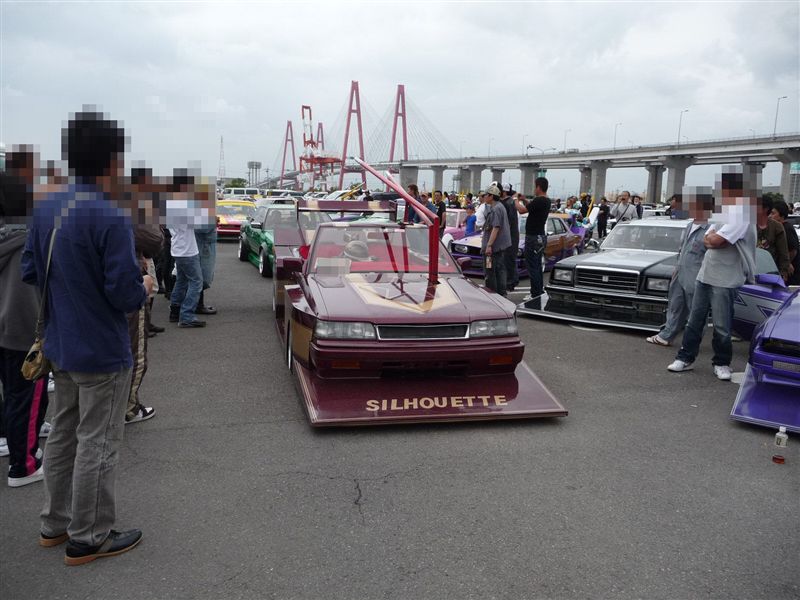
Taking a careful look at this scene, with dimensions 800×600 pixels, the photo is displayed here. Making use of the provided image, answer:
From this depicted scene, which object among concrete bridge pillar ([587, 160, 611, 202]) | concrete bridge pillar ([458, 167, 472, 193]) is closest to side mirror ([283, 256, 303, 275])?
concrete bridge pillar ([587, 160, 611, 202])

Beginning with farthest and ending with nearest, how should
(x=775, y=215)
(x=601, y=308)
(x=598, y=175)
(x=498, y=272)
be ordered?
(x=598, y=175) < (x=498, y=272) < (x=601, y=308) < (x=775, y=215)

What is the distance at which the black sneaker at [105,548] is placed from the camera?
2803mm

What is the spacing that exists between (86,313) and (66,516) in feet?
3.49

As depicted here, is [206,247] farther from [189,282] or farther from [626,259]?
[626,259]

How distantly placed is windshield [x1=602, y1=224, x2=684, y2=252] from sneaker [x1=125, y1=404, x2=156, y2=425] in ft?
24.2

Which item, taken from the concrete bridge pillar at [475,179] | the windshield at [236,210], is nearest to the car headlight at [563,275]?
the windshield at [236,210]

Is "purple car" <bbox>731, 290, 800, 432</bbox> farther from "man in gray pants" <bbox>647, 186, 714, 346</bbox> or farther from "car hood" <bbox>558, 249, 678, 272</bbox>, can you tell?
"car hood" <bbox>558, 249, 678, 272</bbox>

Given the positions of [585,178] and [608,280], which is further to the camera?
[585,178]

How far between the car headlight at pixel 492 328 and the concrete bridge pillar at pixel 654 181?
84721 mm

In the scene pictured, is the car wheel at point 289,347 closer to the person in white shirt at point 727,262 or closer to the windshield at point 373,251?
the windshield at point 373,251

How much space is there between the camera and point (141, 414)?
4.61 m

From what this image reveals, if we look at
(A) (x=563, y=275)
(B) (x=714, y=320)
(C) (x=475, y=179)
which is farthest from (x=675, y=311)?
(C) (x=475, y=179)

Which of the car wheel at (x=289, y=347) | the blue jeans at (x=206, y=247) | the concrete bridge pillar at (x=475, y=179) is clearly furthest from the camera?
the concrete bridge pillar at (x=475, y=179)

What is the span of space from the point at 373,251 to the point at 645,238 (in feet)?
17.8
